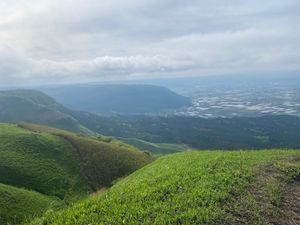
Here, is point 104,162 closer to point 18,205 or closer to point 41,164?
point 41,164

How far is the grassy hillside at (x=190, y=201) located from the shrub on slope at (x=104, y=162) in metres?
38.1

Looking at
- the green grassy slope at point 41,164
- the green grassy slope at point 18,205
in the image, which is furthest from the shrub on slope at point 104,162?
the green grassy slope at point 18,205

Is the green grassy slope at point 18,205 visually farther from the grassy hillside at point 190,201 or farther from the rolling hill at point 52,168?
the grassy hillside at point 190,201

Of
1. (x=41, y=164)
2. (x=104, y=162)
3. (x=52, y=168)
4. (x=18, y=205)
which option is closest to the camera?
(x=18, y=205)

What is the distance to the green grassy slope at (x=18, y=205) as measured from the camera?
117 feet

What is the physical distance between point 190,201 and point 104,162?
166 feet

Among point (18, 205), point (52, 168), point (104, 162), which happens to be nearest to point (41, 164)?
point (52, 168)

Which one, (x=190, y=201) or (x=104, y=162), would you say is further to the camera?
(x=104, y=162)

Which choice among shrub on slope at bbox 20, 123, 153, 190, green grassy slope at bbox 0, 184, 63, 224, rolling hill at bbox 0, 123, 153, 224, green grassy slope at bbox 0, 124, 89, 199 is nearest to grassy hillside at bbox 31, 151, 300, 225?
green grassy slope at bbox 0, 184, 63, 224

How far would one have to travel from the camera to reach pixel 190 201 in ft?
58.5

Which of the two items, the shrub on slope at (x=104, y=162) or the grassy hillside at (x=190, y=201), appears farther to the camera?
the shrub on slope at (x=104, y=162)

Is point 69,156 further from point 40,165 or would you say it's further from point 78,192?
point 78,192

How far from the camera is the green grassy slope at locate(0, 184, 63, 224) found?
117 ft

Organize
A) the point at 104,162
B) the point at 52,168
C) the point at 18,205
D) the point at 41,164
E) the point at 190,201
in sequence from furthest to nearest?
the point at 104,162 < the point at 41,164 < the point at 52,168 < the point at 18,205 < the point at 190,201
